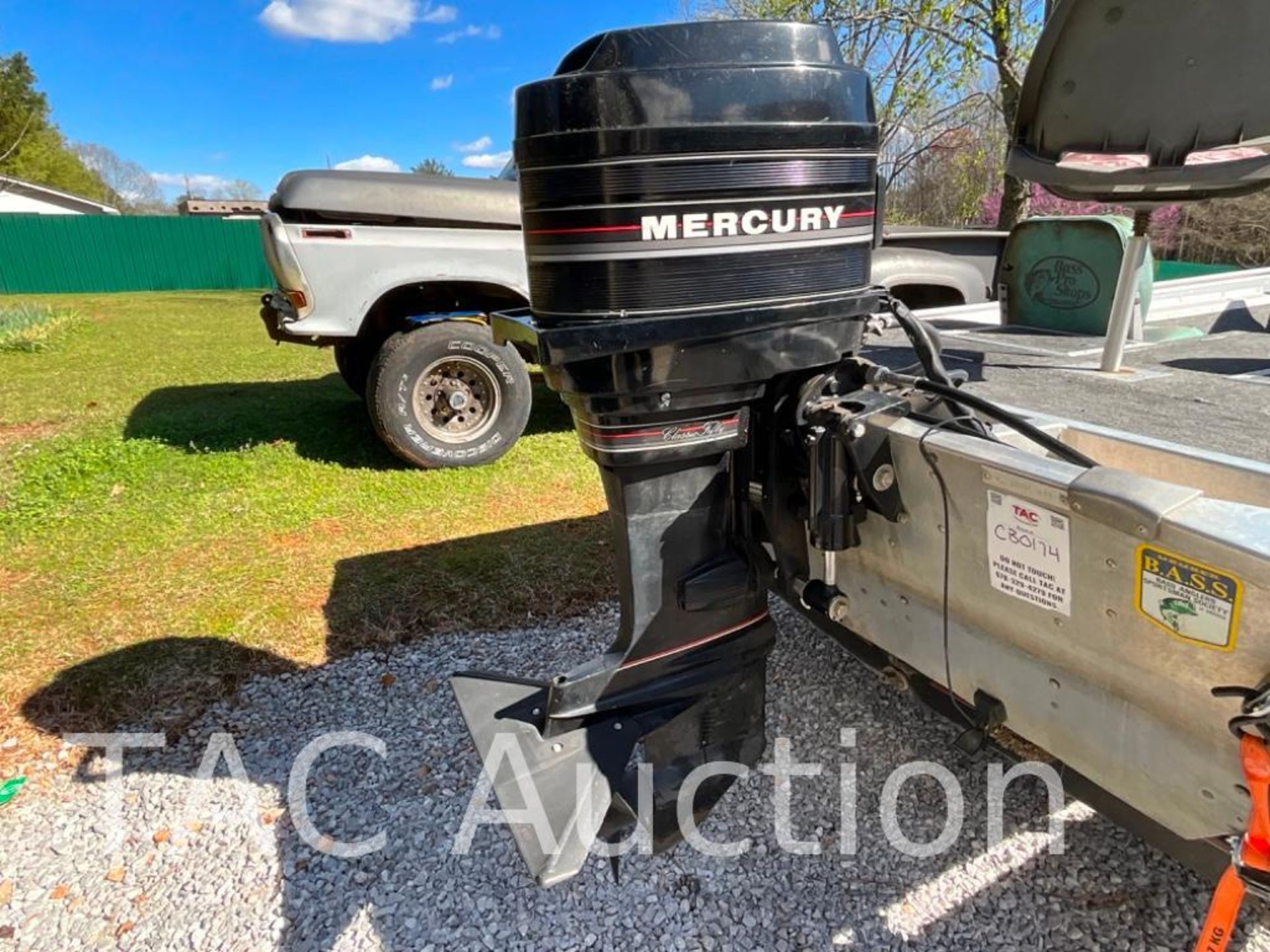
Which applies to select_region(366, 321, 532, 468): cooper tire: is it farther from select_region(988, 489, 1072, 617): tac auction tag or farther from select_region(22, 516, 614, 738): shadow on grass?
select_region(988, 489, 1072, 617): tac auction tag

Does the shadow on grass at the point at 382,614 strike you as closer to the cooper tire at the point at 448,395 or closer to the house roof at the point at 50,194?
the cooper tire at the point at 448,395

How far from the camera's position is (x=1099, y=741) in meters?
1.32

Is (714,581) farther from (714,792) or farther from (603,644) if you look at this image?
(603,644)

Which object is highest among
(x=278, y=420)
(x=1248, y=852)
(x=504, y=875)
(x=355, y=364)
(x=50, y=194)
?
(x=50, y=194)

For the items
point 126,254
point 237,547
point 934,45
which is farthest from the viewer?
point 126,254

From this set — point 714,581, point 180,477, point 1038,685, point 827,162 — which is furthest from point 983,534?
point 180,477

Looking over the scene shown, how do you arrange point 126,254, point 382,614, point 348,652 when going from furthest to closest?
point 126,254 → point 382,614 → point 348,652

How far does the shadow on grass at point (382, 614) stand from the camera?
257cm

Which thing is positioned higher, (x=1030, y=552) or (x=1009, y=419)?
(x=1009, y=419)

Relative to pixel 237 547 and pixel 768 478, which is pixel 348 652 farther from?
pixel 768 478

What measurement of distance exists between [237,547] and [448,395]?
145 centimetres

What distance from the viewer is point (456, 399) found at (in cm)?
470

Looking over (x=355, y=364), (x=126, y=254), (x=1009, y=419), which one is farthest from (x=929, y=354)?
(x=126, y=254)

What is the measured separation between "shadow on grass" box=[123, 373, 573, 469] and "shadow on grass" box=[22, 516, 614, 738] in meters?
1.47
